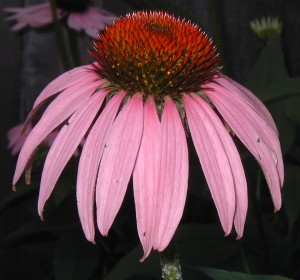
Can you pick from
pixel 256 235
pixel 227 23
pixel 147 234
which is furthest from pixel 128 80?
pixel 227 23

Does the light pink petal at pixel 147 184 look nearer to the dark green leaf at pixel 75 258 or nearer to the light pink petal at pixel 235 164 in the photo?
the light pink petal at pixel 235 164

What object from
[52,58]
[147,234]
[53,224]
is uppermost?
[147,234]

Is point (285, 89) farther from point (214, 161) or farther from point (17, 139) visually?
point (17, 139)

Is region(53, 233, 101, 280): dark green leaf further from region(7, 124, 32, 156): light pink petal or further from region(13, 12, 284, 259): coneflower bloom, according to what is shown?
region(13, 12, 284, 259): coneflower bloom

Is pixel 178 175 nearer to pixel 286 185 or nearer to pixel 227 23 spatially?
pixel 286 185

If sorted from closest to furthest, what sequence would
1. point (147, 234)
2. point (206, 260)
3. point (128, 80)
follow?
point (147, 234), point (128, 80), point (206, 260)

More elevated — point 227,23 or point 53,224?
point 227,23

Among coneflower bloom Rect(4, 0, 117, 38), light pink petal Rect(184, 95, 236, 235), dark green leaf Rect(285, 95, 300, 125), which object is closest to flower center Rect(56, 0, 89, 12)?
coneflower bloom Rect(4, 0, 117, 38)
